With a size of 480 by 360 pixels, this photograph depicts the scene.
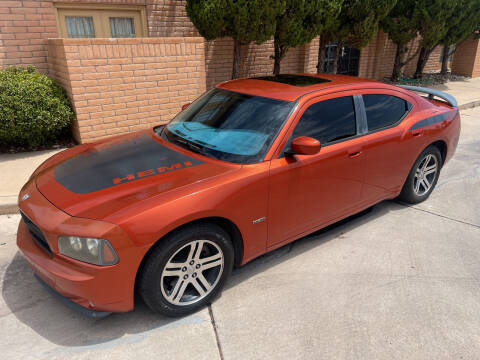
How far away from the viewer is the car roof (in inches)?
143

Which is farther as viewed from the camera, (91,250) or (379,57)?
(379,57)

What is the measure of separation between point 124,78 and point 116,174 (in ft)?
13.0

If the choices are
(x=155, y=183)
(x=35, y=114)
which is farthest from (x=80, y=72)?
(x=155, y=183)

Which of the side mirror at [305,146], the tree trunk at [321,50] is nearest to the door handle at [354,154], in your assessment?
the side mirror at [305,146]

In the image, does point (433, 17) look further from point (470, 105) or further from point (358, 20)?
point (358, 20)

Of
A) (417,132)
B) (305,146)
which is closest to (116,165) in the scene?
(305,146)

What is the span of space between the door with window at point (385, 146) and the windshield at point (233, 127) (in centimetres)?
104

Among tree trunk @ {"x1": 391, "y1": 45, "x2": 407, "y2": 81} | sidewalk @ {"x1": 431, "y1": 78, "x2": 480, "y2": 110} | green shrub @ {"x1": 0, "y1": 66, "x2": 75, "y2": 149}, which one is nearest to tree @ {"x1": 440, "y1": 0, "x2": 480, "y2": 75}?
tree trunk @ {"x1": 391, "y1": 45, "x2": 407, "y2": 81}

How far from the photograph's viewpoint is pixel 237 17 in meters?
7.35

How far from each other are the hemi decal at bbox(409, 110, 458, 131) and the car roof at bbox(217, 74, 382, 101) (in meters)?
0.56

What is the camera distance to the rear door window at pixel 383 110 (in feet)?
13.1

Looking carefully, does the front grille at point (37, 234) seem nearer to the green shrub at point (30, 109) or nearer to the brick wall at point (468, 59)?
the green shrub at point (30, 109)

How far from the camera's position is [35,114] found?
604 cm

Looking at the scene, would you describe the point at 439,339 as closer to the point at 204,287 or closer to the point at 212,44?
the point at 204,287
